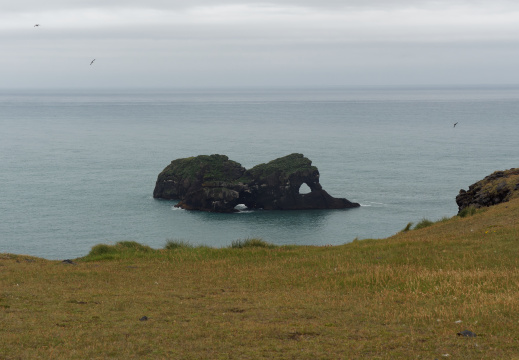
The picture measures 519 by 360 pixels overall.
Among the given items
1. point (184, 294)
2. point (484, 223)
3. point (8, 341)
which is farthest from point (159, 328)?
point (484, 223)

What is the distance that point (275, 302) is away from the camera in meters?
16.3

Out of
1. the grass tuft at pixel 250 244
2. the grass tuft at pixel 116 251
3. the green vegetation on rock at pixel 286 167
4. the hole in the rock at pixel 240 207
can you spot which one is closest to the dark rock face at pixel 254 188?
the green vegetation on rock at pixel 286 167

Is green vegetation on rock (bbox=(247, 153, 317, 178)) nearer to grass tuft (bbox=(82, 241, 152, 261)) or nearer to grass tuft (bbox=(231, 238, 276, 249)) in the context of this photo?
grass tuft (bbox=(231, 238, 276, 249))

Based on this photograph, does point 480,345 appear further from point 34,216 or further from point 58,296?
point 34,216

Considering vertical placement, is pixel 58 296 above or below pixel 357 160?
below

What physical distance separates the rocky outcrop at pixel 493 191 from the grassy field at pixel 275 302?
10.5 m

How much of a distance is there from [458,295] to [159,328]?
8.52 m

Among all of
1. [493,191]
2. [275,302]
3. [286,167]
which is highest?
[286,167]

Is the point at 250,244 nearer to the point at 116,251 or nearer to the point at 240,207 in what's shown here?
the point at 116,251

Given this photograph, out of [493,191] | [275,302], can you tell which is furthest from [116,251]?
[493,191]

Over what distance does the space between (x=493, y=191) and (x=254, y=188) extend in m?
73.2

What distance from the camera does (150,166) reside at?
492ft

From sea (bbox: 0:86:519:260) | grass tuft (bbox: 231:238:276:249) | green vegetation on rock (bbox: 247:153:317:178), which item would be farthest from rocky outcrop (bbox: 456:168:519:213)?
green vegetation on rock (bbox: 247:153:317:178)

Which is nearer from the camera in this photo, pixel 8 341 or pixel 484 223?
pixel 8 341
